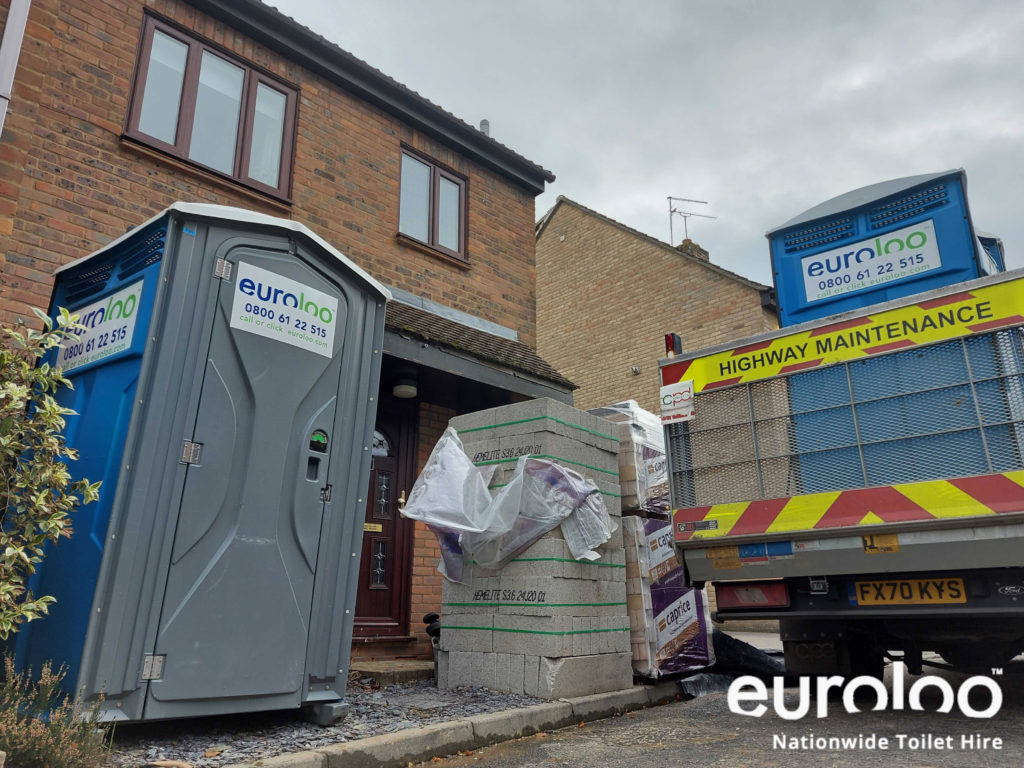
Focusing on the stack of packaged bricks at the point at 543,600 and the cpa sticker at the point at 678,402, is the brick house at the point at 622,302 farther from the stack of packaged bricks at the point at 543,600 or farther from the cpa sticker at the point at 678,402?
the stack of packaged bricks at the point at 543,600

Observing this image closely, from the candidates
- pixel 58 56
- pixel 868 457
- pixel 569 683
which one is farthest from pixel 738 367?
pixel 58 56

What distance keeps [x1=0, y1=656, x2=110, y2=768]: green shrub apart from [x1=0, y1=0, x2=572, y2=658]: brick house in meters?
2.76

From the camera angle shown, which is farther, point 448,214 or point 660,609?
point 448,214

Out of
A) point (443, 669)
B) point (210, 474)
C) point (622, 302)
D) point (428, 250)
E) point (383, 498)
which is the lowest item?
point (443, 669)

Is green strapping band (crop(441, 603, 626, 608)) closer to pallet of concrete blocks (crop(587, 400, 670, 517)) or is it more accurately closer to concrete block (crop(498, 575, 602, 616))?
concrete block (crop(498, 575, 602, 616))

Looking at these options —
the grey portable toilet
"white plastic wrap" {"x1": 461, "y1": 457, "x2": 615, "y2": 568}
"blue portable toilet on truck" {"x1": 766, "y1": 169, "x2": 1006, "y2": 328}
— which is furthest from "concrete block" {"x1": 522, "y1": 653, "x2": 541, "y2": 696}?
"blue portable toilet on truck" {"x1": 766, "y1": 169, "x2": 1006, "y2": 328}

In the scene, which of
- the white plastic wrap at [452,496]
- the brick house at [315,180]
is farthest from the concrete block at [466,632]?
the brick house at [315,180]

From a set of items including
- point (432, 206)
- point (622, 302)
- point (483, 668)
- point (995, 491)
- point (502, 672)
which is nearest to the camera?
point (995, 491)

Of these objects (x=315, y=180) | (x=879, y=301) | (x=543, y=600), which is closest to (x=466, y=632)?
(x=543, y=600)

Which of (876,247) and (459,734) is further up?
(876,247)

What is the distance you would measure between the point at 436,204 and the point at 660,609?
522 cm

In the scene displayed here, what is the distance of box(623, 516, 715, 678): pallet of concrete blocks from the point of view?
19.6ft

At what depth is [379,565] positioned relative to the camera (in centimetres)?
727

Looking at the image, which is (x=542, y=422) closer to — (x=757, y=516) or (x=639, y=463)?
(x=639, y=463)
